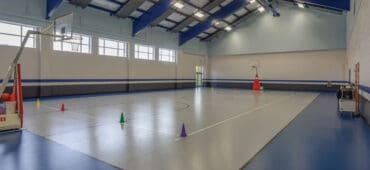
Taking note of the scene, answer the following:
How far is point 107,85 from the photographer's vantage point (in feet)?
47.1

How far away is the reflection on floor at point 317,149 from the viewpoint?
2964 mm

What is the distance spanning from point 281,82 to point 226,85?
529 cm

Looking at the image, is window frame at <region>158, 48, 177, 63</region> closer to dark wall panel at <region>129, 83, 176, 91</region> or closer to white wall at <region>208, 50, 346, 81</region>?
dark wall panel at <region>129, 83, 176, 91</region>

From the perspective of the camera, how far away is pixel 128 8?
13234 millimetres

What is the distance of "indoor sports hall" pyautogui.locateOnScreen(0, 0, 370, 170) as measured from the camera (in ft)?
11.2

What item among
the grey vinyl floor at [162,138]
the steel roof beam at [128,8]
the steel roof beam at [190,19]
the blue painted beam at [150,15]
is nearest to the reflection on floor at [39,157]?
the grey vinyl floor at [162,138]

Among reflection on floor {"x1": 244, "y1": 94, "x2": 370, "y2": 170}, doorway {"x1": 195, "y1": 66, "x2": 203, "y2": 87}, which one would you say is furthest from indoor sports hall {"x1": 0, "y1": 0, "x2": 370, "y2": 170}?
doorway {"x1": 195, "y1": 66, "x2": 203, "y2": 87}

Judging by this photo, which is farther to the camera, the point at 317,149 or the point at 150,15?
the point at 150,15

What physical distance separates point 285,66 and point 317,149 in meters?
17.6

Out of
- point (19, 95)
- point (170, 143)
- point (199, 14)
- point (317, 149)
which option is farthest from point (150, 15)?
point (317, 149)

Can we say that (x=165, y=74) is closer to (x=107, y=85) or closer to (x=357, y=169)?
(x=107, y=85)

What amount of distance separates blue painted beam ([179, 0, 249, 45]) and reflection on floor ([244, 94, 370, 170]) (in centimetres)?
1287

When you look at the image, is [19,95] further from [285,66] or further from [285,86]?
[285,66]

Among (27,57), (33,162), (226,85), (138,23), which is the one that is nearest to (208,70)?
(226,85)
